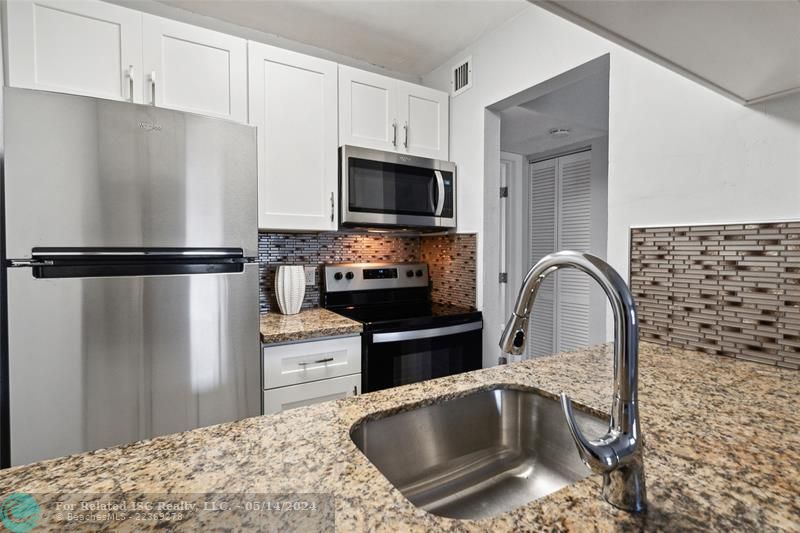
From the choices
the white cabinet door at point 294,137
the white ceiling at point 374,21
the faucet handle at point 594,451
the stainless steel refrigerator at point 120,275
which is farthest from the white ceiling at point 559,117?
the faucet handle at point 594,451

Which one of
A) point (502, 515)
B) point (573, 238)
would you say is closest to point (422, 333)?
point (502, 515)

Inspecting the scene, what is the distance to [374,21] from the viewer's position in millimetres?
2119

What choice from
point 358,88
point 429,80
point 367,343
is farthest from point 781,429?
point 429,80

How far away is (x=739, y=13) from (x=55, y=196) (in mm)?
1862

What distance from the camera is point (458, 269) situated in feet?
8.39

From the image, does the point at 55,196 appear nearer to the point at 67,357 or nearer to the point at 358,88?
the point at 67,357

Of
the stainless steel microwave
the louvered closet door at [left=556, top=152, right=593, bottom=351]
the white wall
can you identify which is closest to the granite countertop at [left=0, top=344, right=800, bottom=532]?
the white wall

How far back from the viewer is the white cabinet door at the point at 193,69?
67.8 inches

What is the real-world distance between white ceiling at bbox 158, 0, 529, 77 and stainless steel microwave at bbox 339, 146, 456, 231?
678 mm

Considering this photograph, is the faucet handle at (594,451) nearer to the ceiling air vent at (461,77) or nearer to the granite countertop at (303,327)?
the granite countertop at (303,327)

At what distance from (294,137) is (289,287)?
32.4 inches

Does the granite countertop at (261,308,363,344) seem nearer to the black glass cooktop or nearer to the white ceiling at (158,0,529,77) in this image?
the black glass cooktop

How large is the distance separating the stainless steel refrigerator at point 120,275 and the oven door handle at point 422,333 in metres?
0.60

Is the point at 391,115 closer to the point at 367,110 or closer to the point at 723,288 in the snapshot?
the point at 367,110
